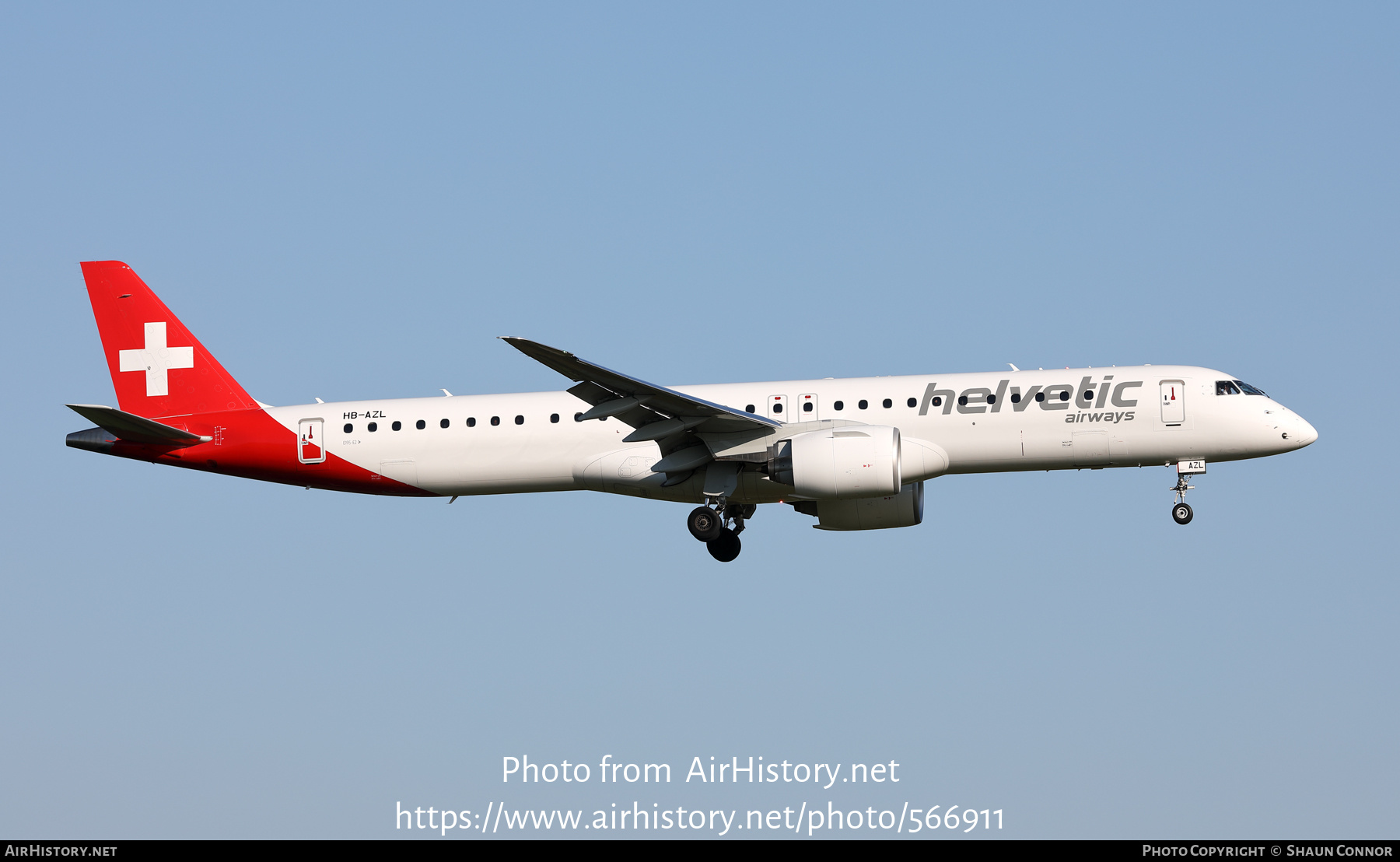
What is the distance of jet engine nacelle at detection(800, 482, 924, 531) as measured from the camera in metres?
38.5

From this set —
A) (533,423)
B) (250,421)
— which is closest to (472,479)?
(533,423)

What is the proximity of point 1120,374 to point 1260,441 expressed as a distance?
3502 mm

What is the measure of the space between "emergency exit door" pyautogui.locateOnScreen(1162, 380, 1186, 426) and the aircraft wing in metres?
8.81

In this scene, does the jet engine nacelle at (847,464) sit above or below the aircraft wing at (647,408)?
below

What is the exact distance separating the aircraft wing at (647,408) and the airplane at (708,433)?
6 cm

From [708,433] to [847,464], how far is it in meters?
3.50

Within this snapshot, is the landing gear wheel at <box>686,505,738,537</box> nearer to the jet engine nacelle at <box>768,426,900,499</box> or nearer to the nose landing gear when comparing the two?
the jet engine nacelle at <box>768,426,900,499</box>

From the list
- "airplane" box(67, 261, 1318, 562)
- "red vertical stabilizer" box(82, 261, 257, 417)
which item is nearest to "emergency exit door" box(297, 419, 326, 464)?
"airplane" box(67, 261, 1318, 562)

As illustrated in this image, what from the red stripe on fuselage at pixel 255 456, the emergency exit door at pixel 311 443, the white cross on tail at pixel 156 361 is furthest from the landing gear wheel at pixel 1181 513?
the white cross on tail at pixel 156 361

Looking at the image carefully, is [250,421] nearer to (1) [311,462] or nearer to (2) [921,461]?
(1) [311,462]

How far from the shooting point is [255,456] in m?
38.3

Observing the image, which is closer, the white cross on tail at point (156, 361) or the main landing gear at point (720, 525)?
the main landing gear at point (720, 525)

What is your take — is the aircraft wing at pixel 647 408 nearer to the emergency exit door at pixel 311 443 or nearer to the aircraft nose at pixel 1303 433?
the emergency exit door at pixel 311 443

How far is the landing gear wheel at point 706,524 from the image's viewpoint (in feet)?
119
